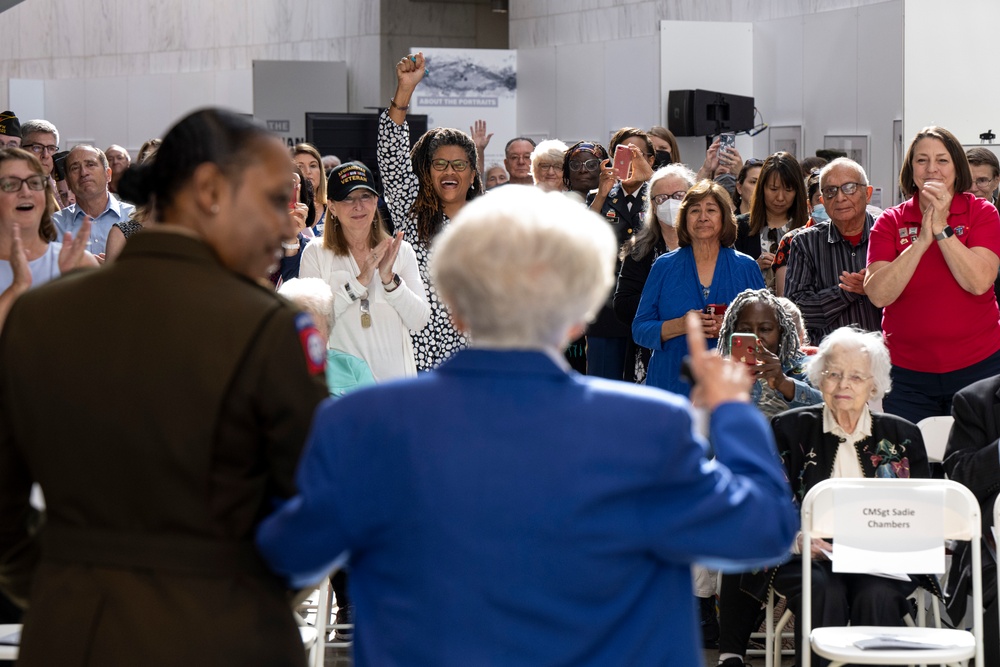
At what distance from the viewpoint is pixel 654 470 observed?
1.65m

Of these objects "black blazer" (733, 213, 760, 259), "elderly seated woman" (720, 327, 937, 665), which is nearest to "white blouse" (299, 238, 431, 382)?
"elderly seated woman" (720, 327, 937, 665)

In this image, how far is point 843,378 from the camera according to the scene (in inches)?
167

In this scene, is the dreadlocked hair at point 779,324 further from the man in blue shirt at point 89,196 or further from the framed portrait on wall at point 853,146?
the framed portrait on wall at point 853,146

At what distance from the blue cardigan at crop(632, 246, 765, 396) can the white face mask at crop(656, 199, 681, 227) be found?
1.18ft

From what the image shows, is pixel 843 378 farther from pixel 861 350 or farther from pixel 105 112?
pixel 105 112

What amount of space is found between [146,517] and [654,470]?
676 mm

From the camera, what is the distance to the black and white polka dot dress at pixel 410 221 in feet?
16.9

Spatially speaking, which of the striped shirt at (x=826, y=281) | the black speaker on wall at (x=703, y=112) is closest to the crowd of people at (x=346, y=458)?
the striped shirt at (x=826, y=281)

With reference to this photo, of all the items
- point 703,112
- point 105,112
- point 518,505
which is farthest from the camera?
point 105,112

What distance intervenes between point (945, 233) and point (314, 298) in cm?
233

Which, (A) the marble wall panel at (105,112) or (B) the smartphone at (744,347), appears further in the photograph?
(A) the marble wall panel at (105,112)

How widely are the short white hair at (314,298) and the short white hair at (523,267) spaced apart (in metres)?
2.45

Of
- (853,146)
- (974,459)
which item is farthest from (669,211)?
(853,146)

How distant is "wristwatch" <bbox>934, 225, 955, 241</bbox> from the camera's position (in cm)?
488
